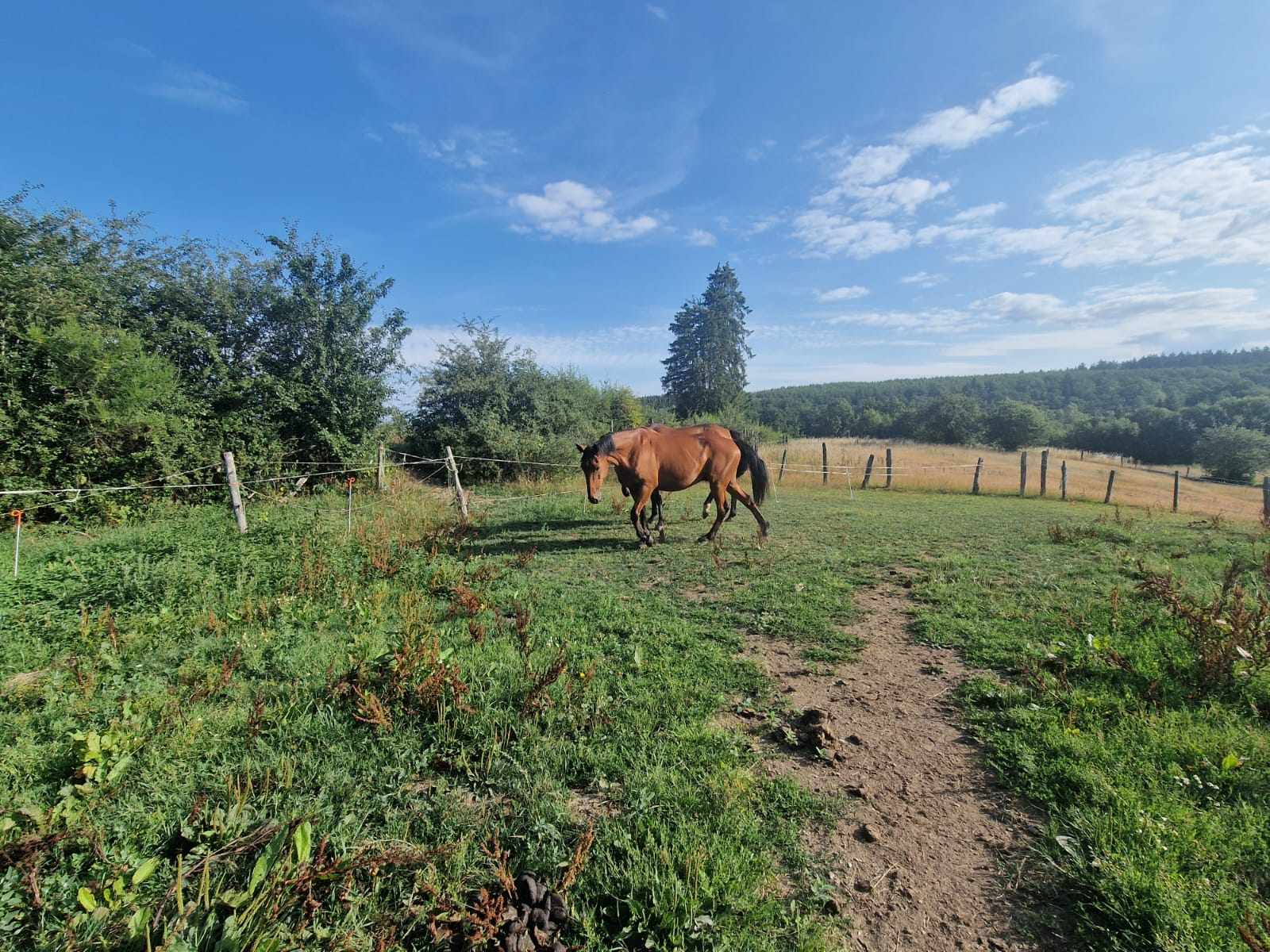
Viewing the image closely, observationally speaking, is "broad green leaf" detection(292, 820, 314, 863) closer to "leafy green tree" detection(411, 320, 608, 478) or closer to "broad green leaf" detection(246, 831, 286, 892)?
"broad green leaf" detection(246, 831, 286, 892)

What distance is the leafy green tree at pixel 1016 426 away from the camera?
55.5 m

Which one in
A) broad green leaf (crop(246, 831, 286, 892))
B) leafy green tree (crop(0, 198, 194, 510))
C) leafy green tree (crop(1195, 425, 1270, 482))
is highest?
leafy green tree (crop(0, 198, 194, 510))

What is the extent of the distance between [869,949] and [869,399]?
8793 centimetres

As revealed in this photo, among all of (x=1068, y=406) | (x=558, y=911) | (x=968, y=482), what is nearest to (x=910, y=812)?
(x=558, y=911)

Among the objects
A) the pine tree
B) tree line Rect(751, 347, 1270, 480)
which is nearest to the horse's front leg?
the pine tree

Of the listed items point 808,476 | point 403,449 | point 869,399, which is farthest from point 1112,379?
point 403,449

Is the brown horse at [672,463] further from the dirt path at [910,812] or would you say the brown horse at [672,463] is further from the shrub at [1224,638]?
the shrub at [1224,638]

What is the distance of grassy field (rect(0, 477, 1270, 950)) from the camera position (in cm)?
167

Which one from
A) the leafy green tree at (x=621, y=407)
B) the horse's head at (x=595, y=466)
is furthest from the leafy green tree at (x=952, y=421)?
the horse's head at (x=595, y=466)

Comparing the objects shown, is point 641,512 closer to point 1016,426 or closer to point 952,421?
point 952,421

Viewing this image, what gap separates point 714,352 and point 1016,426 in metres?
44.7

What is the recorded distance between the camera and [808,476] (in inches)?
720

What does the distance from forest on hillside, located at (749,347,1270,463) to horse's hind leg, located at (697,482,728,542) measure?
28547 mm

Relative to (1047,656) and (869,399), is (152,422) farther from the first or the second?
(869,399)
